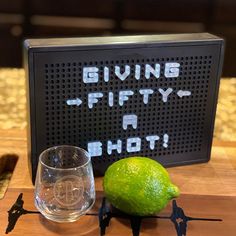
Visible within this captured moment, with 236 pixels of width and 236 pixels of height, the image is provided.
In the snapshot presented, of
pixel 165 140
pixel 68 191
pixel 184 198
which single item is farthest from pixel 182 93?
pixel 68 191

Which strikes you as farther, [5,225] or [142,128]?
[142,128]

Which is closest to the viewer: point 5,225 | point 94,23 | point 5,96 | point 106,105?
point 5,225

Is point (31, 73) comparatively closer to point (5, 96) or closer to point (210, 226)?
point (210, 226)

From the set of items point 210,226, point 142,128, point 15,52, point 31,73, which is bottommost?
point 15,52

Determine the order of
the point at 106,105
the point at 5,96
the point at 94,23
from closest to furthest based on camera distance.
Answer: the point at 106,105 → the point at 5,96 → the point at 94,23

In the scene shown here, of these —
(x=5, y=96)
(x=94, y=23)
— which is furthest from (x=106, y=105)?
(x=94, y=23)

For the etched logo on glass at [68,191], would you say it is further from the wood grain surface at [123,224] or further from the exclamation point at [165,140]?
the exclamation point at [165,140]
